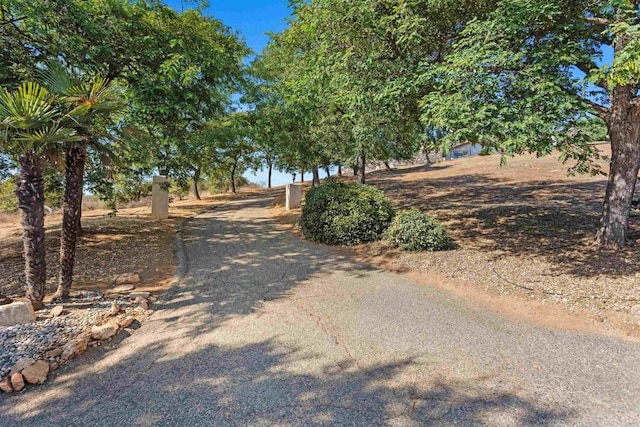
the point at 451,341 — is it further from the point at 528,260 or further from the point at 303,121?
the point at 303,121

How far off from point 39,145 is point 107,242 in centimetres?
472

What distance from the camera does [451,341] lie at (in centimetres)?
348

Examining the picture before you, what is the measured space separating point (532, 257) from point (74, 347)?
6.88 meters

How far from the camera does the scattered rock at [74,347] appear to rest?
10.4ft

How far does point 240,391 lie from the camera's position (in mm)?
2674

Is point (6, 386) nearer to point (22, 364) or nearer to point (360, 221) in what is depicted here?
point (22, 364)

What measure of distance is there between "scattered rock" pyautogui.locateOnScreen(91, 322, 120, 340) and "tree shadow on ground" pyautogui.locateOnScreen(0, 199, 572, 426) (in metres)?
0.25

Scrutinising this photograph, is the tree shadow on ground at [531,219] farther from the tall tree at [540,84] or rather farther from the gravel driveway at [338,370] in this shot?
the gravel driveway at [338,370]

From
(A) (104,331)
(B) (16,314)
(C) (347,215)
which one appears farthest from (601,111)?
(B) (16,314)

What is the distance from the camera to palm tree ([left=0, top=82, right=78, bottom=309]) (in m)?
3.42

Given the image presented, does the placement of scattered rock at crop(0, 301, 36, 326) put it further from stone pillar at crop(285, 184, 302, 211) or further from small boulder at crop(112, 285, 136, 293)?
stone pillar at crop(285, 184, 302, 211)

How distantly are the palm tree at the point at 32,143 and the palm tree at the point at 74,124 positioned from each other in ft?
0.65

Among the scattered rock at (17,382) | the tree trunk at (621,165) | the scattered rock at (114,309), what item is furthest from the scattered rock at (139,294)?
the tree trunk at (621,165)

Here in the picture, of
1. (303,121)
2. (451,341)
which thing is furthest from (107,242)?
(451,341)
